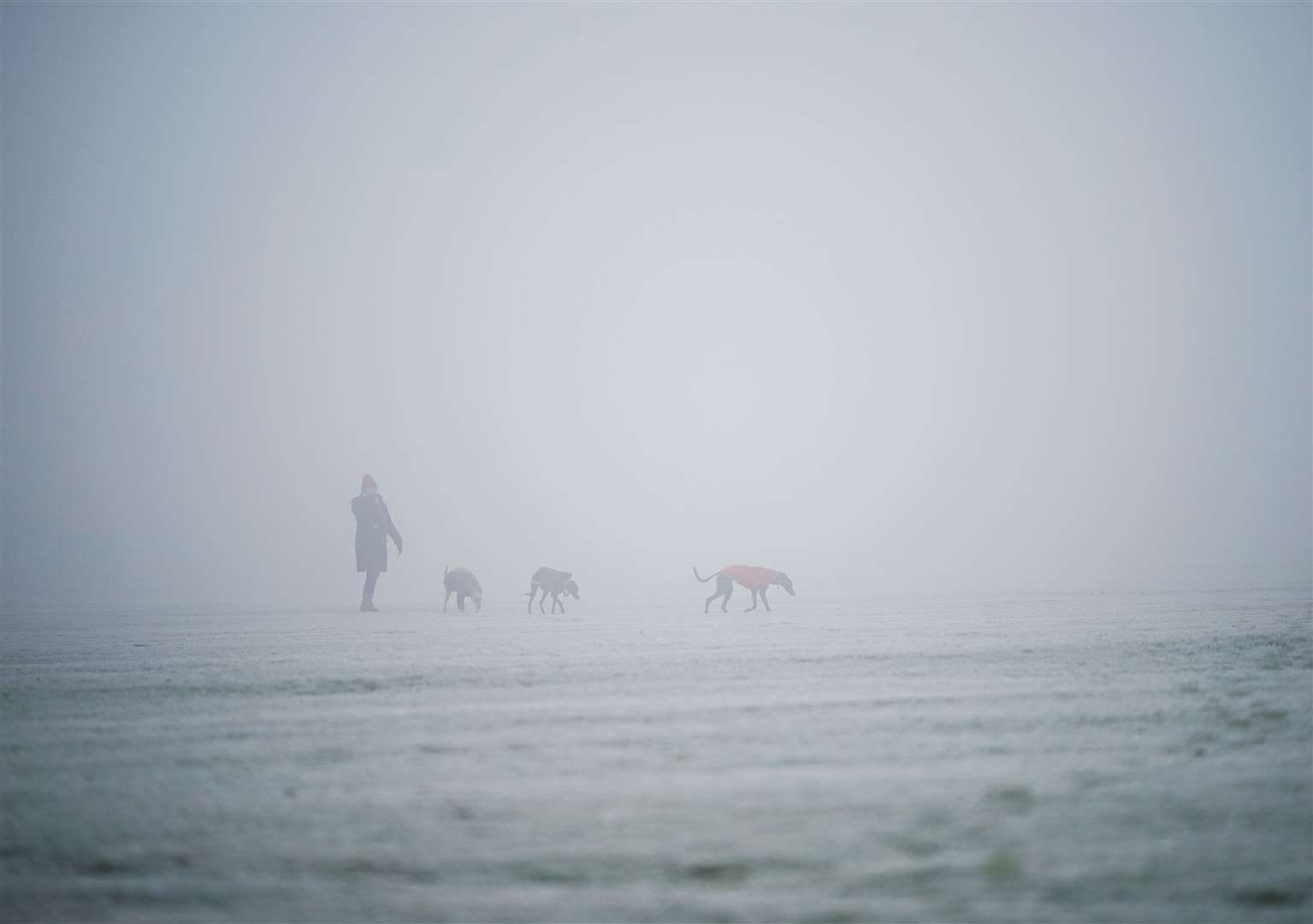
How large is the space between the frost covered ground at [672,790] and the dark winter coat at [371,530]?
10.6 m

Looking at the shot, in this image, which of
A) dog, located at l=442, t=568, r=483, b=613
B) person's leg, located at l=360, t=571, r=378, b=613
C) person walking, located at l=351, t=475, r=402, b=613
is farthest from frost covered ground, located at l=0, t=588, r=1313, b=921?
person walking, located at l=351, t=475, r=402, b=613

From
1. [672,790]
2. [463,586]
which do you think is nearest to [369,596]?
[463,586]

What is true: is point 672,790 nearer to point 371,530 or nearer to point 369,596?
point 369,596

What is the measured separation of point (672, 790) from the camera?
3789 mm

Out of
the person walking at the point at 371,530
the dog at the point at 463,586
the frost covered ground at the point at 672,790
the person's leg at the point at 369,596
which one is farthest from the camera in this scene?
the person walking at the point at 371,530

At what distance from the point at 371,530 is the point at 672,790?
16.0 metres

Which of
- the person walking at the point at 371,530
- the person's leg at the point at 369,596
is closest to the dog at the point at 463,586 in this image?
the person's leg at the point at 369,596

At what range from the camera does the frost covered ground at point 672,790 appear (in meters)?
2.72

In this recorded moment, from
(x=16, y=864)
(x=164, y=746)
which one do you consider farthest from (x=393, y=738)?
(x=16, y=864)

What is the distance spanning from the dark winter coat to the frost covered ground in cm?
1063

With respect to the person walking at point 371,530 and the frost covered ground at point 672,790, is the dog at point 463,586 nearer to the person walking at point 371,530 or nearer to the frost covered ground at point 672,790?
the person walking at point 371,530

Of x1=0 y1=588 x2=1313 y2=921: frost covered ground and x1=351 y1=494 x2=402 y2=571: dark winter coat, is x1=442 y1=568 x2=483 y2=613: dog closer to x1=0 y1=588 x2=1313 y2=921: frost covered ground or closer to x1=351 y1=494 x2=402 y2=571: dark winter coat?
x1=351 y1=494 x2=402 y2=571: dark winter coat

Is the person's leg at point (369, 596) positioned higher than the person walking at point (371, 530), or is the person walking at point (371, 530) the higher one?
the person walking at point (371, 530)

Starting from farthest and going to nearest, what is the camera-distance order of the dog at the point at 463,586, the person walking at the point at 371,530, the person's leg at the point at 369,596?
the person walking at the point at 371,530
the person's leg at the point at 369,596
the dog at the point at 463,586
